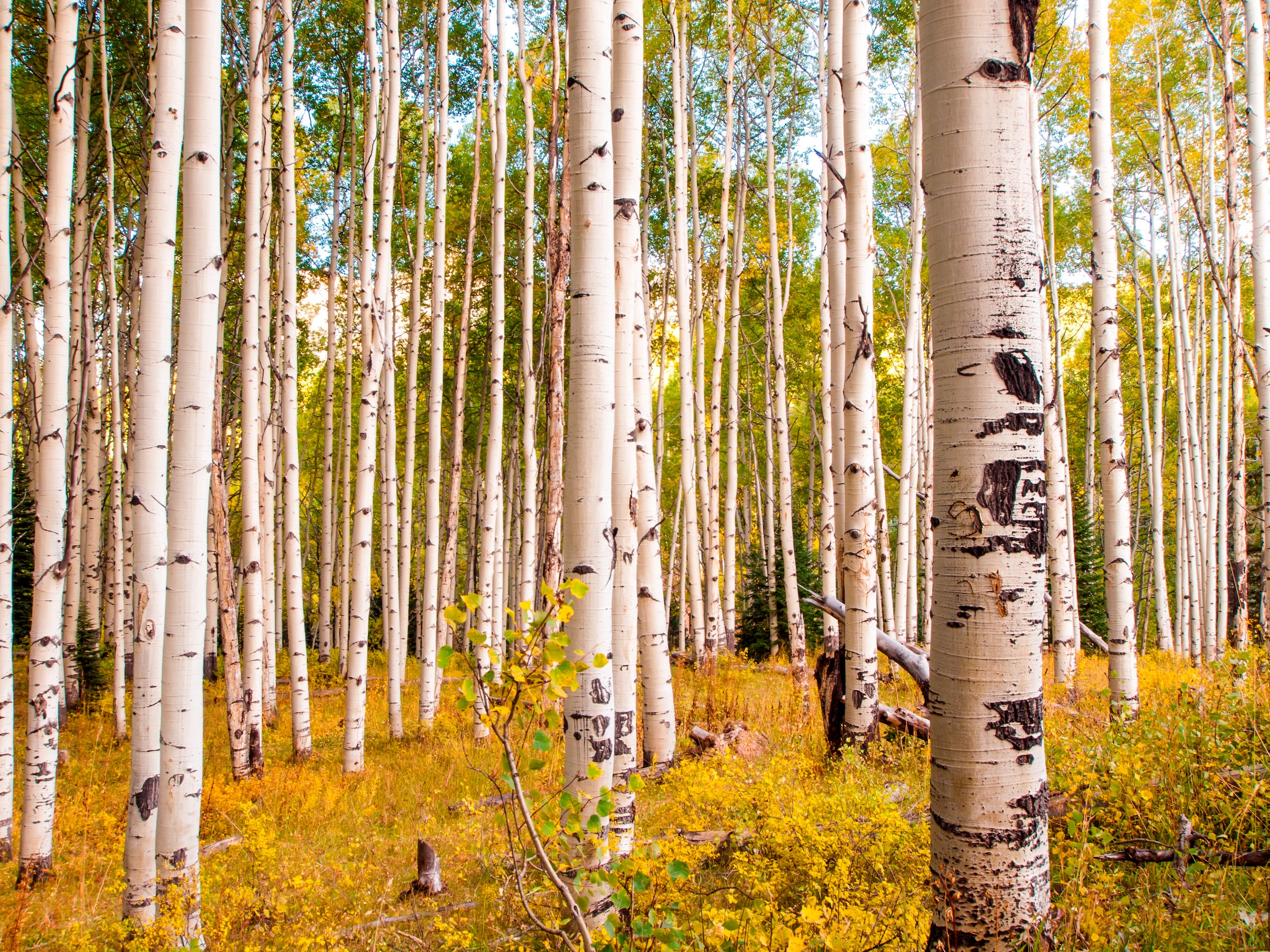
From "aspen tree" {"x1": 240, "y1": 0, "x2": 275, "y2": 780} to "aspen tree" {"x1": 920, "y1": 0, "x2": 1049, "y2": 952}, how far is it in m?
5.44

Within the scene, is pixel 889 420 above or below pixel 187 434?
above

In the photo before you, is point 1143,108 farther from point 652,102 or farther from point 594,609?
point 594,609

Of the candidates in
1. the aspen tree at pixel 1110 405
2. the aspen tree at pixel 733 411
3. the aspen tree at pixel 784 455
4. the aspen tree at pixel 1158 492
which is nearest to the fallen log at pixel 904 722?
the aspen tree at pixel 1110 405

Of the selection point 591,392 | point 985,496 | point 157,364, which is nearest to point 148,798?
point 157,364

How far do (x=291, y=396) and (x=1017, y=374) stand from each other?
6146mm

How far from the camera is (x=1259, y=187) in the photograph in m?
5.07

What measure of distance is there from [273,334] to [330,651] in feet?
18.1

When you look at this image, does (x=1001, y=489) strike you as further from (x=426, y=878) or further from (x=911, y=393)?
(x=911, y=393)

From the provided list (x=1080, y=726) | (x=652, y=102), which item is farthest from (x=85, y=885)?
(x=652, y=102)

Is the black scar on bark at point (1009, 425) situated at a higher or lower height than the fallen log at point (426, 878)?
higher

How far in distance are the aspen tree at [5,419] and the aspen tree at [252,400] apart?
159cm

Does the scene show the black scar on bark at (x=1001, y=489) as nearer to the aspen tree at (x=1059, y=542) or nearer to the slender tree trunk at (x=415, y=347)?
the aspen tree at (x=1059, y=542)

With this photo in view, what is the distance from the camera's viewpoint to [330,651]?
12.6 m

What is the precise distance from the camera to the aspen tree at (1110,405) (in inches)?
187
